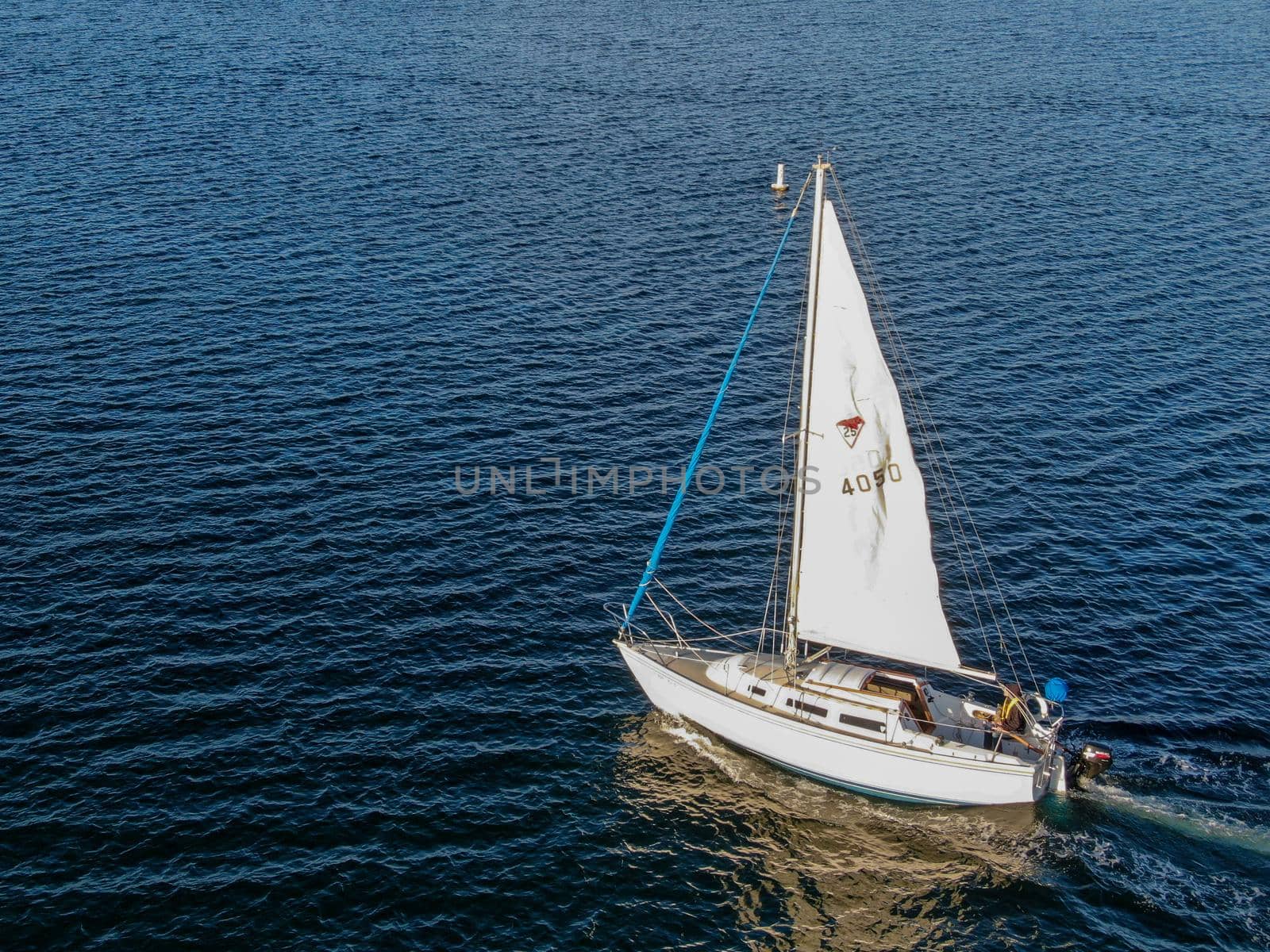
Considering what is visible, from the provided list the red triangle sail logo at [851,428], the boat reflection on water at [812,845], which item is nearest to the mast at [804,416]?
the red triangle sail logo at [851,428]

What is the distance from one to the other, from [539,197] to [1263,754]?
8367 cm

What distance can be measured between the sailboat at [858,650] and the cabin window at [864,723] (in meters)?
0.07

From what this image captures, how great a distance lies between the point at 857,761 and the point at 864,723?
5.60 feet

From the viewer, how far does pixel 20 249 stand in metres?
108

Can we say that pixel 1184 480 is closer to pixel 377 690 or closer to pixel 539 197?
pixel 377 690

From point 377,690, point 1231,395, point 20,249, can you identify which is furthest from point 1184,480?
point 20,249

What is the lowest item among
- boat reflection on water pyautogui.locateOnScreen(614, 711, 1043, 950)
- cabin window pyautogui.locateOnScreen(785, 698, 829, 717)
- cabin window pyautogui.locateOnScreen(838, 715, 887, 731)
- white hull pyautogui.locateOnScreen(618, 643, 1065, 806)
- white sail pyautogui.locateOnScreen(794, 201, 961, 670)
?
boat reflection on water pyautogui.locateOnScreen(614, 711, 1043, 950)

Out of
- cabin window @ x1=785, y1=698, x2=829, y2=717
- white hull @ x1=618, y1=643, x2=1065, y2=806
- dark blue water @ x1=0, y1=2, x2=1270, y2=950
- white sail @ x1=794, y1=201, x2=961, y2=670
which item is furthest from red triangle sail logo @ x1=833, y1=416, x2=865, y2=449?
dark blue water @ x1=0, y1=2, x2=1270, y2=950

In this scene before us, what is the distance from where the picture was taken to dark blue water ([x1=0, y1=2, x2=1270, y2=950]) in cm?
5350

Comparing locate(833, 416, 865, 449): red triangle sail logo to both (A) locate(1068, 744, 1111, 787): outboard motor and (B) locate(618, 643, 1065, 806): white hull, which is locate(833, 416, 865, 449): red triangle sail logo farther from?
(A) locate(1068, 744, 1111, 787): outboard motor

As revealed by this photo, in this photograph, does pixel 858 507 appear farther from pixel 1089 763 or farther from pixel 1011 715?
pixel 1089 763

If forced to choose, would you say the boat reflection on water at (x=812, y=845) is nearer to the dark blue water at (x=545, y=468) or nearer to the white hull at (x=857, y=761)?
the dark blue water at (x=545, y=468)

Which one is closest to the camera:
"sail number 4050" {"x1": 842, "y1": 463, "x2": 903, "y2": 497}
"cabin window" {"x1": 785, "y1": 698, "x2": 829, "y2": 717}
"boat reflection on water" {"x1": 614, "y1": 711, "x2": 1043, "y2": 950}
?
"boat reflection on water" {"x1": 614, "y1": 711, "x2": 1043, "y2": 950}

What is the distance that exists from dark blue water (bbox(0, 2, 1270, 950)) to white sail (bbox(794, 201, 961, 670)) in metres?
7.67
